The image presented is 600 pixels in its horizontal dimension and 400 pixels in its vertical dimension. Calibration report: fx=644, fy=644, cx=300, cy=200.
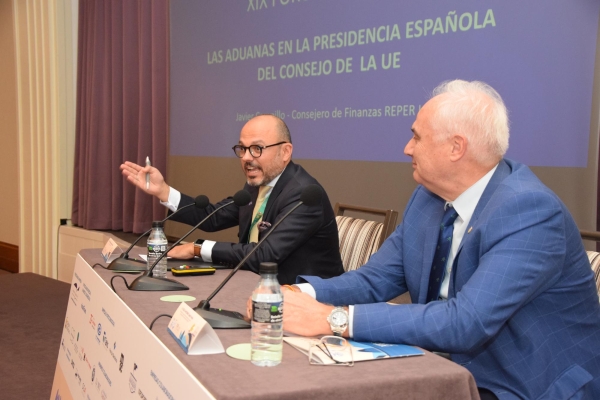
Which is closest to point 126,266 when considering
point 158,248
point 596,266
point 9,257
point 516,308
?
point 158,248

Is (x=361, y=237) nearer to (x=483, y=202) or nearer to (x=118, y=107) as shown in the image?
(x=483, y=202)

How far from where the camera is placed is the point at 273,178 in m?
2.89

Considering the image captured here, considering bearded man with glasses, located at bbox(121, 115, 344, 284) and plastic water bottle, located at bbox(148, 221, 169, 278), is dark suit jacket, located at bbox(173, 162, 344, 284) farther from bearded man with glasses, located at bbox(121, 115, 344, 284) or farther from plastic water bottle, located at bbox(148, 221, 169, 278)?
plastic water bottle, located at bbox(148, 221, 169, 278)

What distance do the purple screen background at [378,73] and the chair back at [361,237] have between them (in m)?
0.56

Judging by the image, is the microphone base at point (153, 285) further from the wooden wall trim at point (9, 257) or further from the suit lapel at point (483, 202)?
the wooden wall trim at point (9, 257)

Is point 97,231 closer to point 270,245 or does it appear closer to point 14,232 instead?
point 14,232

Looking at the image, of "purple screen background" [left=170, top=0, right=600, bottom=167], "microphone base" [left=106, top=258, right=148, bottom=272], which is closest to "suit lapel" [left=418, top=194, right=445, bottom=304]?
"microphone base" [left=106, top=258, right=148, bottom=272]

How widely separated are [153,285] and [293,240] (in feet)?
2.59

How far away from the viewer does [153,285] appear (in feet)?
6.24

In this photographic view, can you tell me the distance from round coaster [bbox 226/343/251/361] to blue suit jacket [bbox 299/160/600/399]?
0.84ft

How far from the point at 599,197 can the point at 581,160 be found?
167 mm

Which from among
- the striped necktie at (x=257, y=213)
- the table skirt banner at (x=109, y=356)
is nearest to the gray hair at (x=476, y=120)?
the table skirt banner at (x=109, y=356)

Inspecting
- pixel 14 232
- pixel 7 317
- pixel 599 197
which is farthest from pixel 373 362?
pixel 14 232

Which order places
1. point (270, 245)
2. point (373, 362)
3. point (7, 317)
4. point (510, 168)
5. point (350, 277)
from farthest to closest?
point (7, 317)
point (270, 245)
point (350, 277)
point (510, 168)
point (373, 362)
